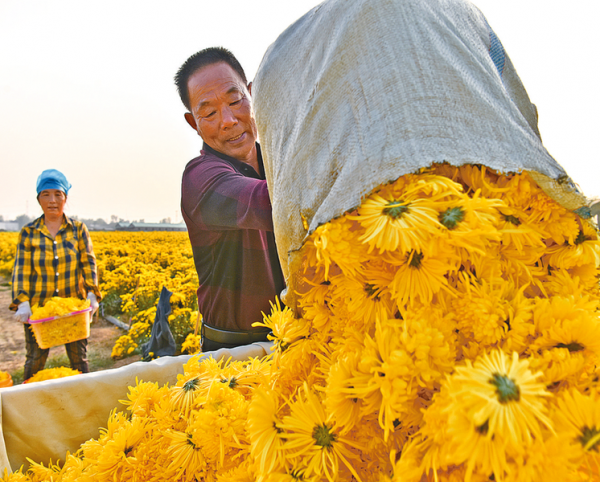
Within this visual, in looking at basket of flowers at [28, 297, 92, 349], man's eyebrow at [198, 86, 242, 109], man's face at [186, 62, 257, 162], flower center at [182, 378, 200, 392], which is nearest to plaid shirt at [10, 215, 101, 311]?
basket of flowers at [28, 297, 92, 349]

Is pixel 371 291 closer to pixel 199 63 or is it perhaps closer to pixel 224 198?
pixel 224 198

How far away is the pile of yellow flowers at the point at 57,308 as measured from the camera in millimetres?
3213

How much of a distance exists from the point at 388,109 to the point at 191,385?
1037 millimetres

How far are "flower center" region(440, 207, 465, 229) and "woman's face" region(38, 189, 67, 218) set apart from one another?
13.9 feet

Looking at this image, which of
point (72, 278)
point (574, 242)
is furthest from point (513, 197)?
point (72, 278)

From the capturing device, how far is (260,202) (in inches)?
43.6

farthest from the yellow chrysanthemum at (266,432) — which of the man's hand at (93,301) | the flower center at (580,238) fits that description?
the man's hand at (93,301)

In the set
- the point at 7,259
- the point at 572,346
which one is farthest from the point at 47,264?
the point at 7,259

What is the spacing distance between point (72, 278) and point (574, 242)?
14.2ft

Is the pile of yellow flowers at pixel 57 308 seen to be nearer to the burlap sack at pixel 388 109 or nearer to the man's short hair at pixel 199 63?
the man's short hair at pixel 199 63

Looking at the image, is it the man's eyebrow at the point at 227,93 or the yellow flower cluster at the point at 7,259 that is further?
the yellow flower cluster at the point at 7,259

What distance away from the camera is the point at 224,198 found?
4.11 ft

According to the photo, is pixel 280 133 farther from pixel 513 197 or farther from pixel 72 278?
pixel 72 278

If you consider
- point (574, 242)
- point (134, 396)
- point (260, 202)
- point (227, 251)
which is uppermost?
point (260, 202)
